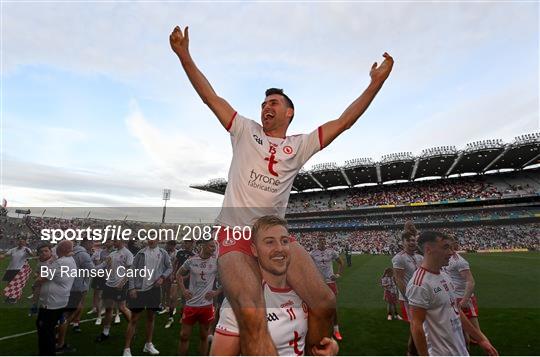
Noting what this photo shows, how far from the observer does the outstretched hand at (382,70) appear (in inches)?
117

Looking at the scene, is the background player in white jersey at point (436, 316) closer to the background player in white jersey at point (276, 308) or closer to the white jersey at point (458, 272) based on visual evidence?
the background player in white jersey at point (276, 308)

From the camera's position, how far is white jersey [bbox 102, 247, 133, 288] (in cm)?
866

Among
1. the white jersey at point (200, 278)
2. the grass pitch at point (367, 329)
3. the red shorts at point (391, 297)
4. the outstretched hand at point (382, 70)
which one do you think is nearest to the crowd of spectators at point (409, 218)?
the grass pitch at point (367, 329)

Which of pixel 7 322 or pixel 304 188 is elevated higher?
pixel 304 188

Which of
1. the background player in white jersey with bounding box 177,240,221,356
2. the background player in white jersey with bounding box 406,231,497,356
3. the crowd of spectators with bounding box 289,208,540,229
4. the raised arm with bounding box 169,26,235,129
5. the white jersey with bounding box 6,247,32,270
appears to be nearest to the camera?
Result: the raised arm with bounding box 169,26,235,129

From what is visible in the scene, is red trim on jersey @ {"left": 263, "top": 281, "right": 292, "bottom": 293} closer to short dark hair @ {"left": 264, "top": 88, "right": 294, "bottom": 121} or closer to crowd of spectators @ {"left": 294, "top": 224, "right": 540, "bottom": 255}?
short dark hair @ {"left": 264, "top": 88, "right": 294, "bottom": 121}

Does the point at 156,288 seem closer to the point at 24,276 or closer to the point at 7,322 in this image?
the point at 7,322

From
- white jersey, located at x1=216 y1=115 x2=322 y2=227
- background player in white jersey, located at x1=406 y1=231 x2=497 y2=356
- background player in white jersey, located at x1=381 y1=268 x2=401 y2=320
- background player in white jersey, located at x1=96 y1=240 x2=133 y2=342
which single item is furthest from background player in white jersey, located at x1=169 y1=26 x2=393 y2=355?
background player in white jersey, located at x1=381 y1=268 x2=401 y2=320

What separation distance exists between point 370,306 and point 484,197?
41810 millimetres

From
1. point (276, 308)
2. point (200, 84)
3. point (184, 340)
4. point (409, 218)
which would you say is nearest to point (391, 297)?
point (184, 340)

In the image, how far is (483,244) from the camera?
40.7 m

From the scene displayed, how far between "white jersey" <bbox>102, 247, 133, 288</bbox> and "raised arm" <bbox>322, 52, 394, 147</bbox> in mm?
7755

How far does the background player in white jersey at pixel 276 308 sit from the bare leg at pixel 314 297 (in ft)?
0.15

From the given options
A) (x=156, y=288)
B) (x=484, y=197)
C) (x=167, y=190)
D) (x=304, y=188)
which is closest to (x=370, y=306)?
(x=156, y=288)
